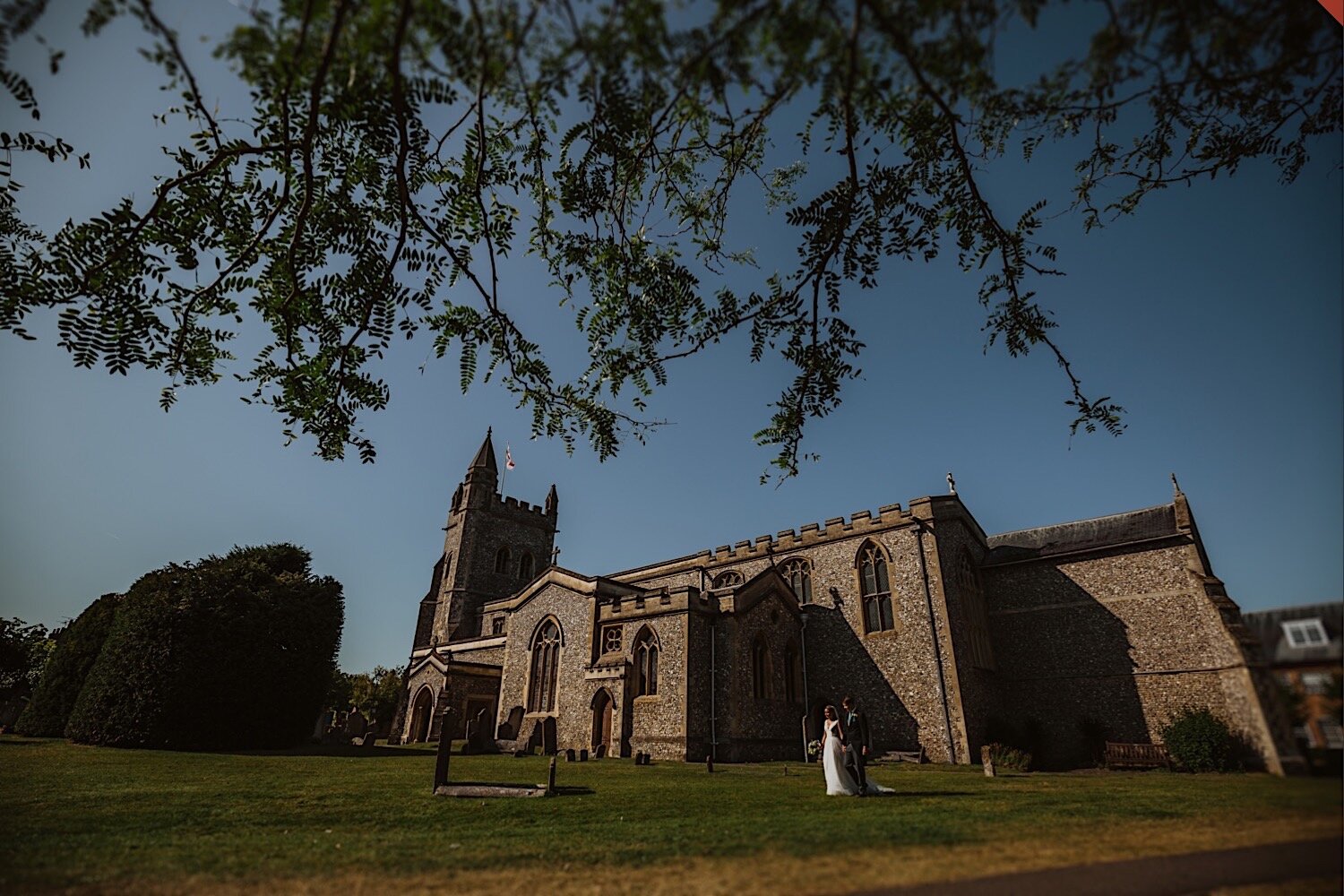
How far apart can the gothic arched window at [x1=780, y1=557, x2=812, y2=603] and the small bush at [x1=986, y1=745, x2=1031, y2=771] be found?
8767 millimetres

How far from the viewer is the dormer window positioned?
1.46 metres

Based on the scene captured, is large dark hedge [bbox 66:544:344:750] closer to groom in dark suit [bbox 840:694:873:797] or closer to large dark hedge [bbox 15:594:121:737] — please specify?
large dark hedge [bbox 15:594:121:737]

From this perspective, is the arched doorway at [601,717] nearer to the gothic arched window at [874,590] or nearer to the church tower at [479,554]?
the gothic arched window at [874,590]

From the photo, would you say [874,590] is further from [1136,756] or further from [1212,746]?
[1212,746]

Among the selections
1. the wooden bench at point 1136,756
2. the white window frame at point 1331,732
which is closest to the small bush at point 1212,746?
the white window frame at point 1331,732

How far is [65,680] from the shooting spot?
892 inches

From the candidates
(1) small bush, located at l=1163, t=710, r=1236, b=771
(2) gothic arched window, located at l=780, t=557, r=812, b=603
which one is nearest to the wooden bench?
(1) small bush, located at l=1163, t=710, r=1236, b=771

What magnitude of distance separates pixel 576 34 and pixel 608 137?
65.2 inches

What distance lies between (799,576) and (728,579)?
4086 mm

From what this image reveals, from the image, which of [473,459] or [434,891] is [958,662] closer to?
[434,891]

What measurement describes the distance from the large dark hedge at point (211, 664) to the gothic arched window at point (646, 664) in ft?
38.4

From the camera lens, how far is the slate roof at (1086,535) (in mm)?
21922

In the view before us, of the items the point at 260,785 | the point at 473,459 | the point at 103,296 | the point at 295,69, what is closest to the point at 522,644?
the point at 260,785

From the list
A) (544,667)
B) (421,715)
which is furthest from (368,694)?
(544,667)
